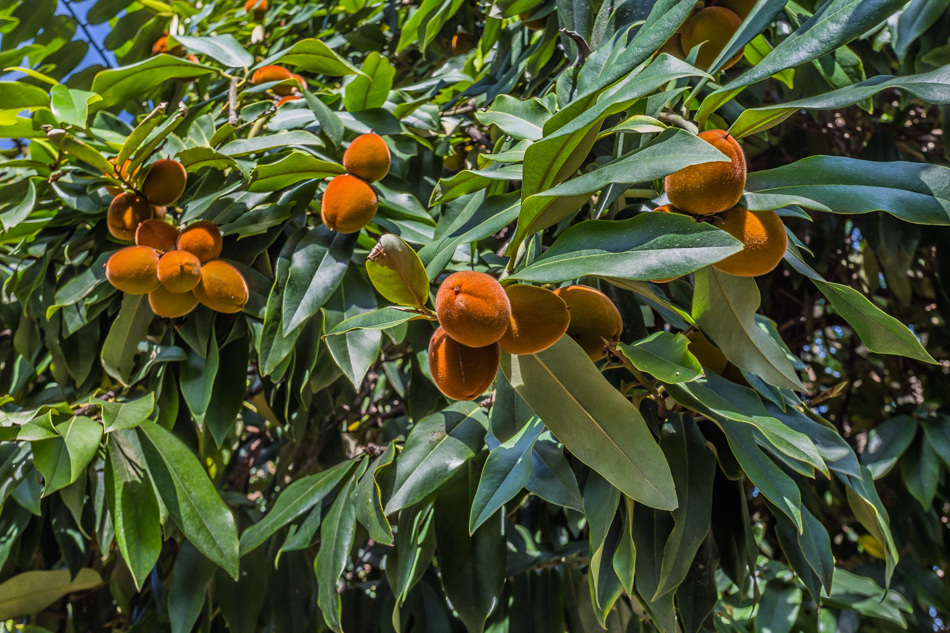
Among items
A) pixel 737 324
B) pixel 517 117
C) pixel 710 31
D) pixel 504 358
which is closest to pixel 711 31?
pixel 710 31

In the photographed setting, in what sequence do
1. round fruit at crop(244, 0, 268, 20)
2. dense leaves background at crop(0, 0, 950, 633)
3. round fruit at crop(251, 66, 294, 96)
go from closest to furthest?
1. dense leaves background at crop(0, 0, 950, 633)
2. round fruit at crop(251, 66, 294, 96)
3. round fruit at crop(244, 0, 268, 20)

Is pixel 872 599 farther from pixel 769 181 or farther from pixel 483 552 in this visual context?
pixel 769 181

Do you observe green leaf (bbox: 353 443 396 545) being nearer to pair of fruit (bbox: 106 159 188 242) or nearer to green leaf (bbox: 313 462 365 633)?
green leaf (bbox: 313 462 365 633)

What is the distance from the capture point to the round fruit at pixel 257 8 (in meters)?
1.64

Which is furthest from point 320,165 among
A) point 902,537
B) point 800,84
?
point 902,537

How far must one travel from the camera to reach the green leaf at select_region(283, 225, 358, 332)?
2.80 feet

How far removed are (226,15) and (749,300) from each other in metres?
1.61

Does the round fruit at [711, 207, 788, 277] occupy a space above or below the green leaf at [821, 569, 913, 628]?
above

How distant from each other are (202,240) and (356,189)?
228 millimetres

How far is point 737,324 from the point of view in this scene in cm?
62

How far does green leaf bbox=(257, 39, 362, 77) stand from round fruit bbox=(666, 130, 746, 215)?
683 millimetres

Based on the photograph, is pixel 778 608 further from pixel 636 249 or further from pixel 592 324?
pixel 636 249

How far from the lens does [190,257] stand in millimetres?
881

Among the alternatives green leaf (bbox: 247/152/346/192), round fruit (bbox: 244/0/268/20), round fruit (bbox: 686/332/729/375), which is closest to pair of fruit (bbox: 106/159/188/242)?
green leaf (bbox: 247/152/346/192)
